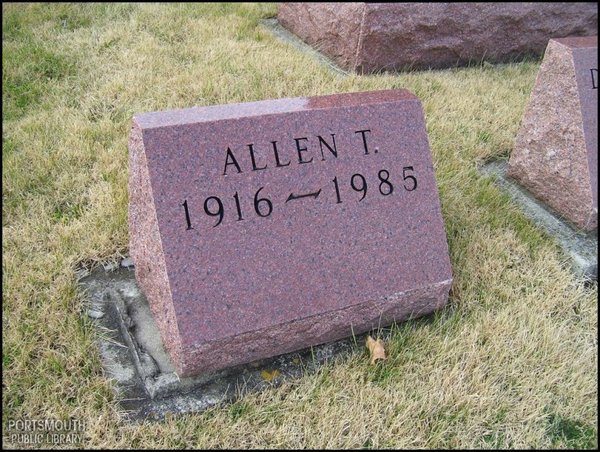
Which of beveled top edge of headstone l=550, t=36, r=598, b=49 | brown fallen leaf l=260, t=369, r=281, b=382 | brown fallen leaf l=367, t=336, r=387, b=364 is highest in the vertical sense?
beveled top edge of headstone l=550, t=36, r=598, b=49

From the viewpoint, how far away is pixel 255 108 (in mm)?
2293

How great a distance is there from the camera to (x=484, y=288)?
106 inches

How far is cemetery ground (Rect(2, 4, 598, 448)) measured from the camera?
210 centimetres

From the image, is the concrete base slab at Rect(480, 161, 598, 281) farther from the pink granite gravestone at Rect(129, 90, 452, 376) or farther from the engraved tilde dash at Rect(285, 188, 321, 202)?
the engraved tilde dash at Rect(285, 188, 321, 202)

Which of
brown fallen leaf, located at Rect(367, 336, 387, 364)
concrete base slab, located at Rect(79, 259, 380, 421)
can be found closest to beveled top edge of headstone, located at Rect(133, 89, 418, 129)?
concrete base slab, located at Rect(79, 259, 380, 421)

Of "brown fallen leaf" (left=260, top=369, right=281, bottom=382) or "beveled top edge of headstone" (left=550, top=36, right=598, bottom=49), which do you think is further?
"beveled top edge of headstone" (left=550, top=36, right=598, bottom=49)

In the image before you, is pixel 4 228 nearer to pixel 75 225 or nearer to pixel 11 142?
pixel 75 225

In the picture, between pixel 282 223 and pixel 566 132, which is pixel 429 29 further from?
pixel 282 223

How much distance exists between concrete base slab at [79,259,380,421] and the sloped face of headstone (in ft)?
4.29

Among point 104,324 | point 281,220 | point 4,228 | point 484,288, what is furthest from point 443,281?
point 4,228

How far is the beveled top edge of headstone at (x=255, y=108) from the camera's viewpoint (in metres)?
2.14

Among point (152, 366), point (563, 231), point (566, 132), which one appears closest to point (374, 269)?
point (152, 366)

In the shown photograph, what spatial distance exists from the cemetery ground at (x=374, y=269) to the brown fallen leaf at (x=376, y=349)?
0.03 m

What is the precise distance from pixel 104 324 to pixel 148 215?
1.79ft
